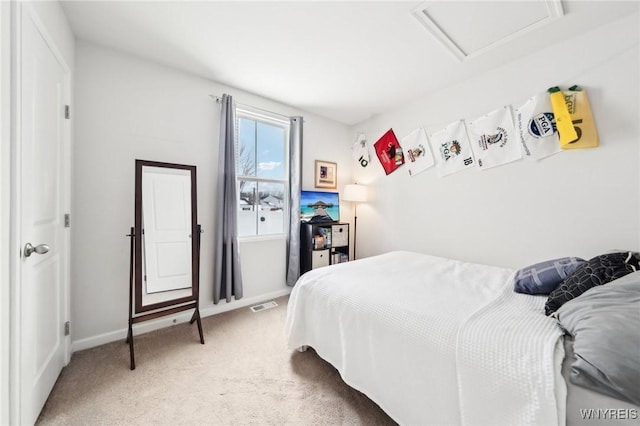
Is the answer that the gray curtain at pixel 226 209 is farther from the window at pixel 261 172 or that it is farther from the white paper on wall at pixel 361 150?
the white paper on wall at pixel 361 150

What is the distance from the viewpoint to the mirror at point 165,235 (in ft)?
6.43

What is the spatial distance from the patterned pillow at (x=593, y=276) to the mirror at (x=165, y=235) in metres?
2.54

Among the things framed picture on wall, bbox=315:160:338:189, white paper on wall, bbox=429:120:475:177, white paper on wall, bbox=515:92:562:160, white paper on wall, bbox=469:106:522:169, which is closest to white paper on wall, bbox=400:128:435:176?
white paper on wall, bbox=429:120:475:177

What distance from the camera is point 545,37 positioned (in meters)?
1.91

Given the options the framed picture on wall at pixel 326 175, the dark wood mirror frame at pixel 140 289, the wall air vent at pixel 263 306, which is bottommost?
the wall air vent at pixel 263 306

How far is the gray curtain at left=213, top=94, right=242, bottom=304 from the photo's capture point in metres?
2.49

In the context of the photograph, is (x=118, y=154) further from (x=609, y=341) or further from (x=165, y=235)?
(x=609, y=341)

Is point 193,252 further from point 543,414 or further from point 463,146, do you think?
point 463,146

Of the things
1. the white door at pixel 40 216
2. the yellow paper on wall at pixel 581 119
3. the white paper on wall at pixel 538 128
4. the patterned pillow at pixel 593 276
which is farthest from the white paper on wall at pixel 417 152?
the white door at pixel 40 216

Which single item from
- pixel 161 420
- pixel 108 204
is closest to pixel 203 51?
pixel 108 204

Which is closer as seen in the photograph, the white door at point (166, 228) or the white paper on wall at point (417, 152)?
the white door at point (166, 228)

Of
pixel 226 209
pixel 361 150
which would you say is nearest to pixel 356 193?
pixel 361 150

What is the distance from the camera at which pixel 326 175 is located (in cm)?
354

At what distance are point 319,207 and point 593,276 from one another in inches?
103
